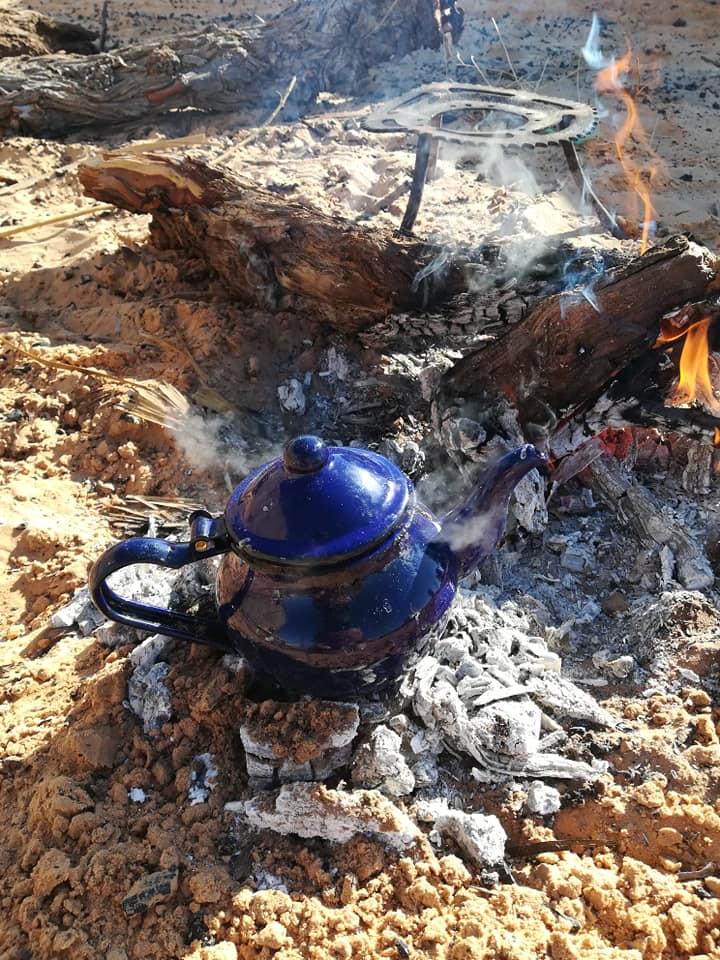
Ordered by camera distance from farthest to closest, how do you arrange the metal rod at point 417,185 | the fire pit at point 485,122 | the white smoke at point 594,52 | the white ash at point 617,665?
the white smoke at point 594,52, the metal rod at point 417,185, the fire pit at point 485,122, the white ash at point 617,665

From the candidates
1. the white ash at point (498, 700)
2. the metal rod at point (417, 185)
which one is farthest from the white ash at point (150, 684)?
the metal rod at point (417, 185)

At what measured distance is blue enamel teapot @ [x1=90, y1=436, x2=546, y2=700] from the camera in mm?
1690

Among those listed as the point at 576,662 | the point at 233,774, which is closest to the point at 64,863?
the point at 233,774

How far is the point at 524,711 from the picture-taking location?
1.99m

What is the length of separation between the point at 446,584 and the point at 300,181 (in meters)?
5.16

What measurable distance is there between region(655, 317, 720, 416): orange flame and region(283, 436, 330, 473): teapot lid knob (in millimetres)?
1714

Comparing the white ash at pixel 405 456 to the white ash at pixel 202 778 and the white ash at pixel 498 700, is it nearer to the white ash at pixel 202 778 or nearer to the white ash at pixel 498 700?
the white ash at pixel 498 700

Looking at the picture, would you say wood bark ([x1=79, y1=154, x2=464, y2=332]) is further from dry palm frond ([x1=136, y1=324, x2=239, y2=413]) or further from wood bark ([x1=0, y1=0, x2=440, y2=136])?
wood bark ([x1=0, y1=0, x2=440, y2=136])

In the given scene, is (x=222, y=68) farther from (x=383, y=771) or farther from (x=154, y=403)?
(x=383, y=771)

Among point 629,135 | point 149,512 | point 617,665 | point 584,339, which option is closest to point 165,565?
point 617,665

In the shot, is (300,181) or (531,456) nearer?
(531,456)

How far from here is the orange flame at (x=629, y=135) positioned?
584 centimetres

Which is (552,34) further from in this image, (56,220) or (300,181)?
(56,220)

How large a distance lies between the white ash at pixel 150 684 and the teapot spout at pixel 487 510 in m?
0.94
